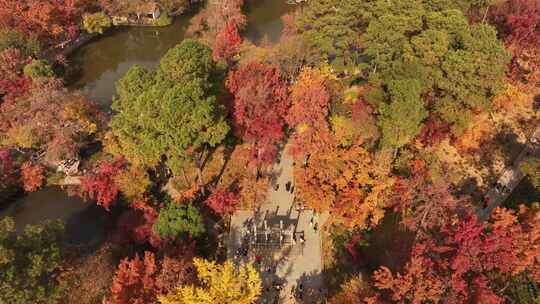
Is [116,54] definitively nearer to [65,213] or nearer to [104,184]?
[65,213]

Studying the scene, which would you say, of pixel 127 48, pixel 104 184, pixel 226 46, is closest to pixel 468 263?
pixel 104 184

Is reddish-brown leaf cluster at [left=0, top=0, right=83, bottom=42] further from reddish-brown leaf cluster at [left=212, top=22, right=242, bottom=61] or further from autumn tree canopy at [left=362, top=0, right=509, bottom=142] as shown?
autumn tree canopy at [left=362, top=0, right=509, bottom=142]

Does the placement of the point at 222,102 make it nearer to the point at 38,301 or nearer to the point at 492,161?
the point at 38,301

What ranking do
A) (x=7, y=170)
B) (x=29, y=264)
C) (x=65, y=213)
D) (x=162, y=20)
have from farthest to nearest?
(x=162, y=20) → (x=65, y=213) → (x=7, y=170) → (x=29, y=264)

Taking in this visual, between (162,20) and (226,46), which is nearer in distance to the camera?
(226,46)

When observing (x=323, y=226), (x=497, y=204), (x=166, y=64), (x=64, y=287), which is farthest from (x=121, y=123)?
(x=497, y=204)

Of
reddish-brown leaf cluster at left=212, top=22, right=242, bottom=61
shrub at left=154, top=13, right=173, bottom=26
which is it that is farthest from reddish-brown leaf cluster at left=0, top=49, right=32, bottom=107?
shrub at left=154, top=13, right=173, bottom=26

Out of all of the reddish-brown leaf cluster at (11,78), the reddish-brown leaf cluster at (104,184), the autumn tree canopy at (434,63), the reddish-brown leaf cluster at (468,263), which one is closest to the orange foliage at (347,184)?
the autumn tree canopy at (434,63)
